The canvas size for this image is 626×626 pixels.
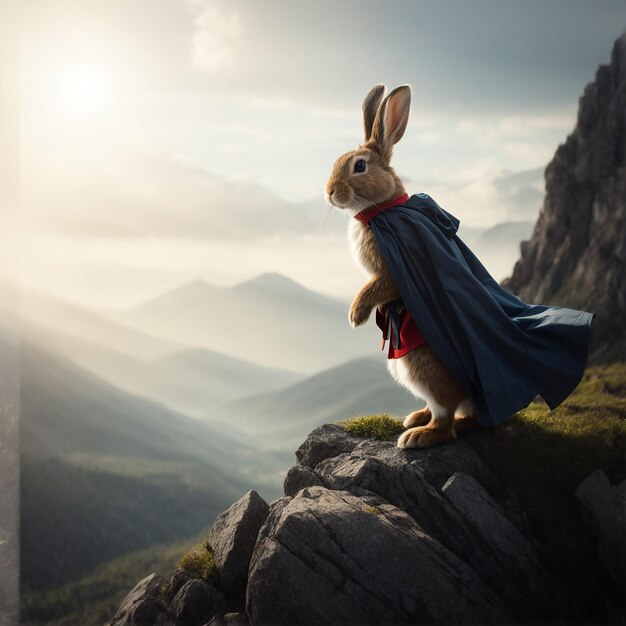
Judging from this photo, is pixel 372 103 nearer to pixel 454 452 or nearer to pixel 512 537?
pixel 454 452

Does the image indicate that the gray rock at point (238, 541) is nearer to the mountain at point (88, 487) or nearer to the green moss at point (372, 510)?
the green moss at point (372, 510)

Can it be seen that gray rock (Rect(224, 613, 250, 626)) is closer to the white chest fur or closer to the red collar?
the white chest fur

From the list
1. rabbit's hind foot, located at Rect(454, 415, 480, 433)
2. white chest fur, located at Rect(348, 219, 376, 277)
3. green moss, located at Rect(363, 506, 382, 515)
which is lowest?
green moss, located at Rect(363, 506, 382, 515)

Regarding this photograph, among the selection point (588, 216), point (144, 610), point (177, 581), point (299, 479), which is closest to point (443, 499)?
point (299, 479)

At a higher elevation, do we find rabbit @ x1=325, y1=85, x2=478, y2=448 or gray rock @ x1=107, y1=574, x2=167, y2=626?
rabbit @ x1=325, y1=85, x2=478, y2=448

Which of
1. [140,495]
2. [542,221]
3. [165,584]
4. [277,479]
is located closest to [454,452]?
[165,584]

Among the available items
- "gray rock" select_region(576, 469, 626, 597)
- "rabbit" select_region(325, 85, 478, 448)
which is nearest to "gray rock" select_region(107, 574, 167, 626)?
"rabbit" select_region(325, 85, 478, 448)
